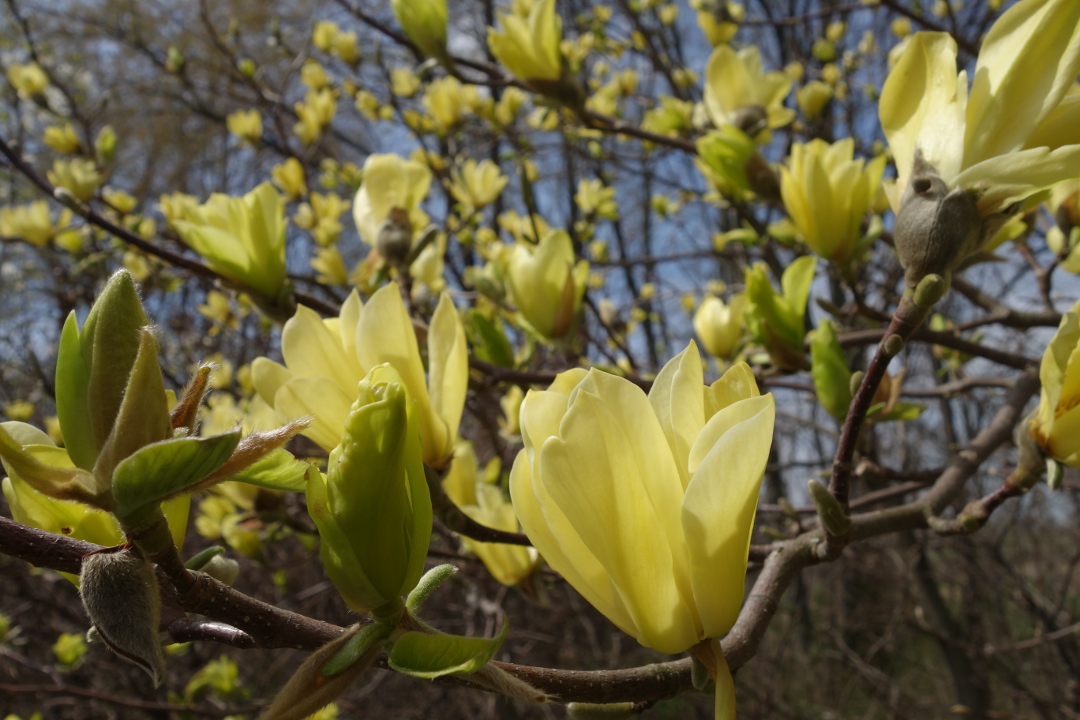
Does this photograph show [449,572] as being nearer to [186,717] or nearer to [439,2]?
[439,2]

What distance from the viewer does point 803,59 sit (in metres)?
2.95

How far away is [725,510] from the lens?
319 mm

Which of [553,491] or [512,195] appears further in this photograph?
[512,195]

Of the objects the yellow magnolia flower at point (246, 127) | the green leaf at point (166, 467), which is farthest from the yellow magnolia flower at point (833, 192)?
the yellow magnolia flower at point (246, 127)

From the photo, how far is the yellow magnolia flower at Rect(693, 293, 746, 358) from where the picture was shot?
3.89 ft

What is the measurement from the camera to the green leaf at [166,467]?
0.88ft

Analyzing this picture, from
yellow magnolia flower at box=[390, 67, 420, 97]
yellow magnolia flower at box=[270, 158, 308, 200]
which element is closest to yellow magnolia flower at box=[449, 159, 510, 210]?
yellow magnolia flower at box=[270, 158, 308, 200]

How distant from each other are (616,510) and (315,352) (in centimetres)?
29

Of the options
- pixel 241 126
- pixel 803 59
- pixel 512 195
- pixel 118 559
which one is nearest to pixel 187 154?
pixel 512 195

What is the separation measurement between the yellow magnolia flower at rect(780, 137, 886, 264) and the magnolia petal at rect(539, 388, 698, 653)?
22.1 inches

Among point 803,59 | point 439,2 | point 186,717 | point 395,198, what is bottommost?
point 186,717

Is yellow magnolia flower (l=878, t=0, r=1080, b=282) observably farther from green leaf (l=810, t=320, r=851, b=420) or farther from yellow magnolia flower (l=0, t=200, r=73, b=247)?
yellow magnolia flower (l=0, t=200, r=73, b=247)

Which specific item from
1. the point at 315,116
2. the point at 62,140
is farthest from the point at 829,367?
the point at 62,140

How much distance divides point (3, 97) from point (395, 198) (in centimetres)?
413
